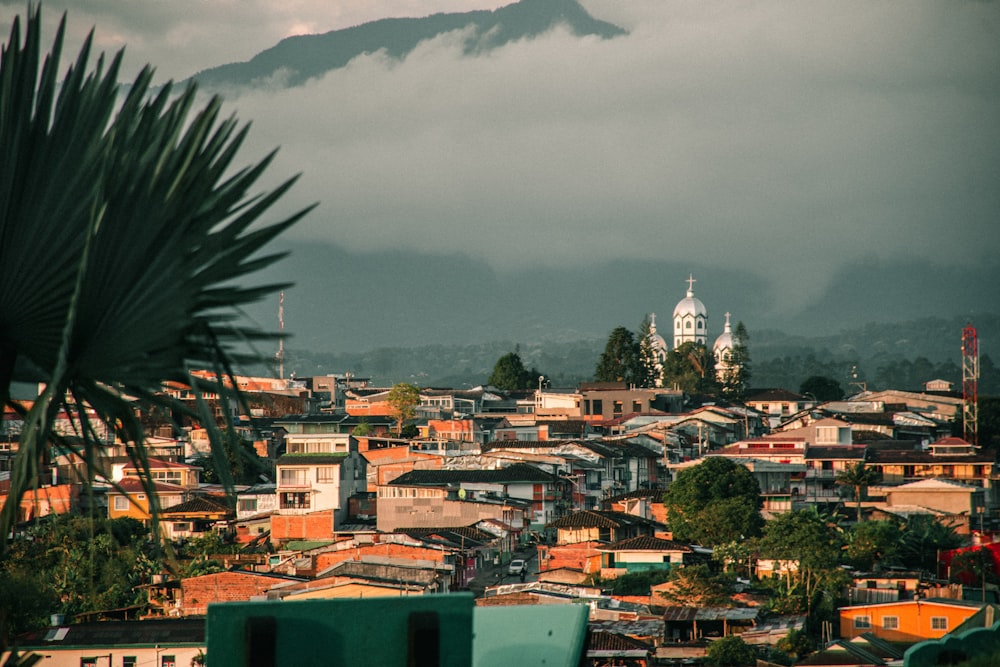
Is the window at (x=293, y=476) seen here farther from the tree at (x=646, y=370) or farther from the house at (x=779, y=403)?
the tree at (x=646, y=370)

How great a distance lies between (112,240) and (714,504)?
39.3 metres

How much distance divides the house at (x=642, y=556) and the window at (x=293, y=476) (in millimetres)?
12237

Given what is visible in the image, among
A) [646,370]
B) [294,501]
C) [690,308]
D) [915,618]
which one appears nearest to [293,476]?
[294,501]

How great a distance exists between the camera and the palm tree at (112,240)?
5.00 m

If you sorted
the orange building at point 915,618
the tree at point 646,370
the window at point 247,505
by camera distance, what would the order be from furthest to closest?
Answer: the tree at point 646,370, the window at point 247,505, the orange building at point 915,618

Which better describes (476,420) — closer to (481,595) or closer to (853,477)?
(853,477)

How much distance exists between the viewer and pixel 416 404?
78.5m

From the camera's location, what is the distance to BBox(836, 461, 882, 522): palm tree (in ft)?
161

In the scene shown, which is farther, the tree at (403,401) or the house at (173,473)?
the tree at (403,401)

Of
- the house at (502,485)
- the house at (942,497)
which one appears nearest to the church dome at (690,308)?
the house at (942,497)

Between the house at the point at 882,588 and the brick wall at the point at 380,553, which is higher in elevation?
the brick wall at the point at 380,553

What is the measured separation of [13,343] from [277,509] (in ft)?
137

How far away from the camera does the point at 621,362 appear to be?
336 ft

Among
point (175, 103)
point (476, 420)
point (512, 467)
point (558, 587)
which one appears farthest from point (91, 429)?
point (476, 420)
